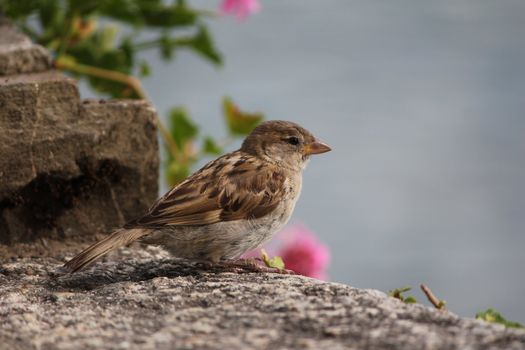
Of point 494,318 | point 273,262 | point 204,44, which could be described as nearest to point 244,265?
point 273,262

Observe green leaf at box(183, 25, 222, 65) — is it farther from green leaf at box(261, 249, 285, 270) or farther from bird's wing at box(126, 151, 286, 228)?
green leaf at box(261, 249, 285, 270)

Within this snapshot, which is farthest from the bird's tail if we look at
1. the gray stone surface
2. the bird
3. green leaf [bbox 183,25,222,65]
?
green leaf [bbox 183,25,222,65]

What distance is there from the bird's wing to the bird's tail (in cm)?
3

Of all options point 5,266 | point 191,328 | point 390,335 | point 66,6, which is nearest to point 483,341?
point 390,335

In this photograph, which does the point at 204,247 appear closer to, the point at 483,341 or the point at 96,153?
the point at 96,153

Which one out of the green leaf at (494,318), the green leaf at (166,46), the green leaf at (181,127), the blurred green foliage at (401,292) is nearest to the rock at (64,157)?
the green leaf at (181,127)

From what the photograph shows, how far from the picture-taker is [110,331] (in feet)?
9.42

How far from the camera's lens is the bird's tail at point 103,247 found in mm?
3609

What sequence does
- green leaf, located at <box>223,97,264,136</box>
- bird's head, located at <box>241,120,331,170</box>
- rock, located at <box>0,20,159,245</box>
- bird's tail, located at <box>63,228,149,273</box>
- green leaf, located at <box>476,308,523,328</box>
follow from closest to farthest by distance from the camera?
1. green leaf, located at <box>476,308,523,328</box>
2. bird's tail, located at <box>63,228,149,273</box>
3. rock, located at <box>0,20,159,245</box>
4. bird's head, located at <box>241,120,331,170</box>
5. green leaf, located at <box>223,97,264,136</box>

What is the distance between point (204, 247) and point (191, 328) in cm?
110

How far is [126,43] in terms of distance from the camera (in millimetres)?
5680

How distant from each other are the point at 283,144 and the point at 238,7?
1322 mm

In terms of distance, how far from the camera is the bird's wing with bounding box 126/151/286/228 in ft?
12.7

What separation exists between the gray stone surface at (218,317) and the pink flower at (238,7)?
2.21 metres
